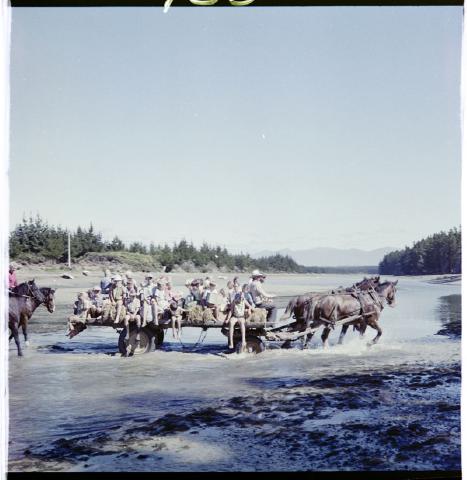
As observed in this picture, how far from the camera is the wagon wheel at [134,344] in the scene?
15.8 ft

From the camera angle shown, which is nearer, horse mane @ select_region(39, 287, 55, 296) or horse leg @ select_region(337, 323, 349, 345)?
horse mane @ select_region(39, 287, 55, 296)

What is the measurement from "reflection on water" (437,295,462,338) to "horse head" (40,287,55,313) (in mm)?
2678

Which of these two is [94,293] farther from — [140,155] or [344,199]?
[344,199]

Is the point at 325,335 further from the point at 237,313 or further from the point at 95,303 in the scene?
the point at 95,303

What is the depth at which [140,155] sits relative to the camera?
4883mm

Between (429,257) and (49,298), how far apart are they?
2.62 metres

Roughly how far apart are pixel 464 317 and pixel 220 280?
1.62m

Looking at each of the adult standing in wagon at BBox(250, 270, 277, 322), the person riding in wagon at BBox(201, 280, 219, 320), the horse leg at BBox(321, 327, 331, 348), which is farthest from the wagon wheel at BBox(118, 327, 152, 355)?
the horse leg at BBox(321, 327, 331, 348)

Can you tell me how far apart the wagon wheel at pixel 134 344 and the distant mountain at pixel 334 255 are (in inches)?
36.9

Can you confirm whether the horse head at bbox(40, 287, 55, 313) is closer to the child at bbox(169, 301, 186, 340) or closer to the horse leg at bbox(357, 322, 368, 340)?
the child at bbox(169, 301, 186, 340)

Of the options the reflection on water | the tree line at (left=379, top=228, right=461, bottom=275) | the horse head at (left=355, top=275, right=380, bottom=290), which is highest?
the tree line at (left=379, top=228, right=461, bottom=275)

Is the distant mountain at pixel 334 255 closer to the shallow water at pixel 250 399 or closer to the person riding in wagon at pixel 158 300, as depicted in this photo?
the shallow water at pixel 250 399

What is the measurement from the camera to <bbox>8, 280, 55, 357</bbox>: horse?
184 inches

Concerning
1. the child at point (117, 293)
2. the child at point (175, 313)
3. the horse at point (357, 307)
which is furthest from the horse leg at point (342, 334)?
the child at point (117, 293)
